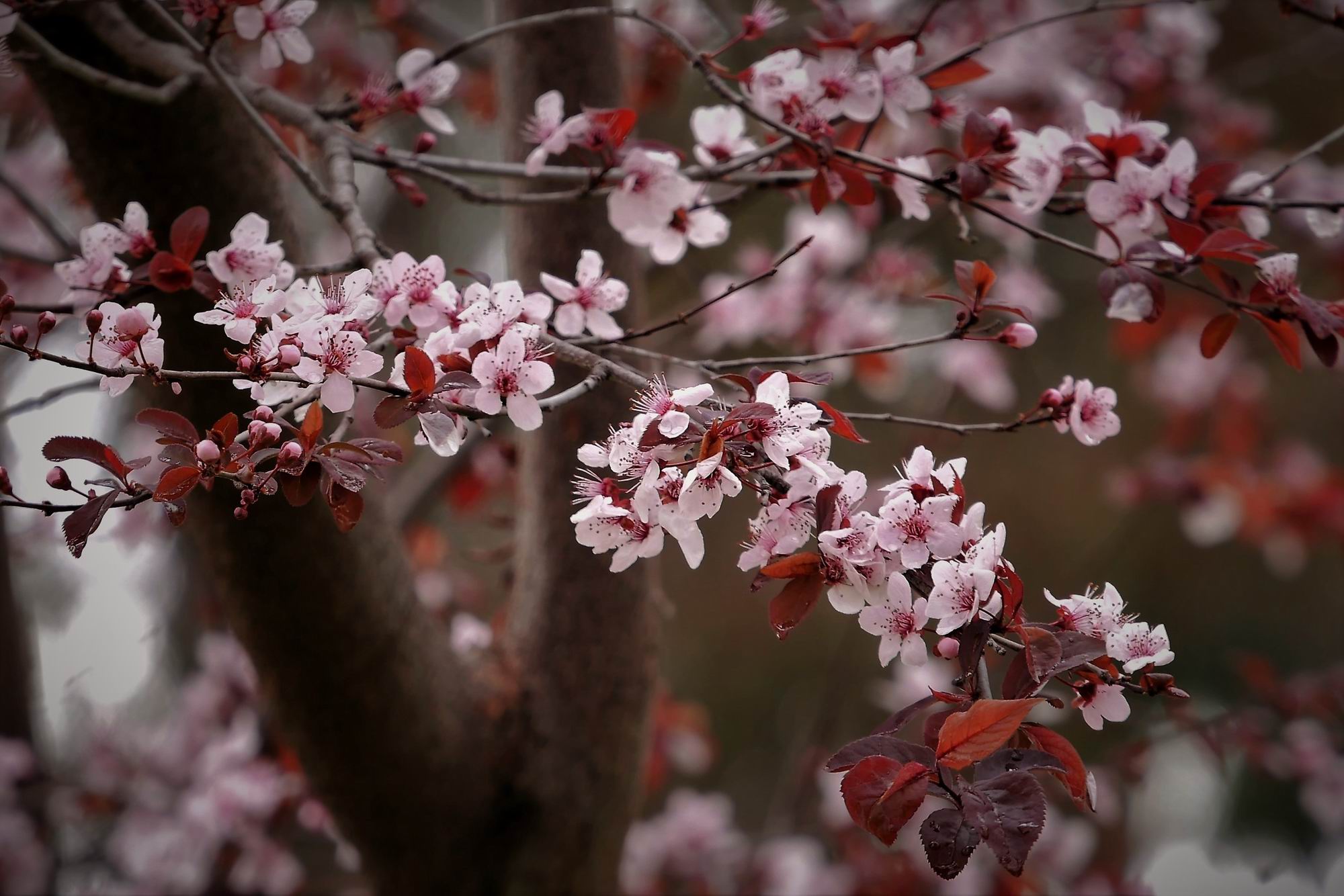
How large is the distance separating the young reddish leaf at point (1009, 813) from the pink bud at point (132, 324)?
696 millimetres

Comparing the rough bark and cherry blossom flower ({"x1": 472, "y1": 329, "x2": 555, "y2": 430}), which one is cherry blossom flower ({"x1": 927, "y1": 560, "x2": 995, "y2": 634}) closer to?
cherry blossom flower ({"x1": 472, "y1": 329, "x2": 555, "y2": 430})

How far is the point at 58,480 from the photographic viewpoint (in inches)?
27.6

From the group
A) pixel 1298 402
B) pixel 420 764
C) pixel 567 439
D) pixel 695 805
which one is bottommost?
pixel 1298 402

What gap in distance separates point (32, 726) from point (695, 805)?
62.4 inches

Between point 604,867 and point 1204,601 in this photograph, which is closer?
point 604,867

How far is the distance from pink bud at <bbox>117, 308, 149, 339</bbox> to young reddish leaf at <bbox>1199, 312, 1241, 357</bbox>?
96cm

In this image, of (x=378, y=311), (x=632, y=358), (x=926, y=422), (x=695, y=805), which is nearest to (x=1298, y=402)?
(x=695, y=805)

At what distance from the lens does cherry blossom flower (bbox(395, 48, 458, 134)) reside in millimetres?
1153

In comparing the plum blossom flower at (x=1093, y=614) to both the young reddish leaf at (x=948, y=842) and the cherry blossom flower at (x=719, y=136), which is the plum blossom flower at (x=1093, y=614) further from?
the cherry blossom flower at (x=719, y=136)

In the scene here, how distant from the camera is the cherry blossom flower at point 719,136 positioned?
3.85 feet

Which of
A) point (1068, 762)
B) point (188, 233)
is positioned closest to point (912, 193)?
point (1068, 762)

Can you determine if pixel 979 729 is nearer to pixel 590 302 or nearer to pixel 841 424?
pixel 841 424

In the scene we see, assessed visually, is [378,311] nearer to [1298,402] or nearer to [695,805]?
[695,805]

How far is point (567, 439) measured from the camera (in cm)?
144
